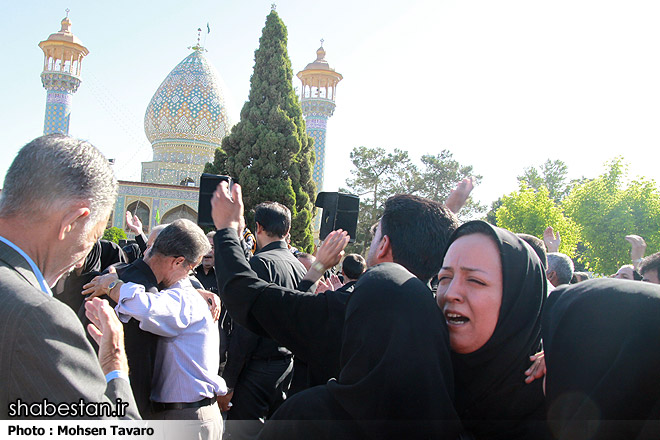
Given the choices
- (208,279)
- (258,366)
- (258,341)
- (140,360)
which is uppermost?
(208,279)

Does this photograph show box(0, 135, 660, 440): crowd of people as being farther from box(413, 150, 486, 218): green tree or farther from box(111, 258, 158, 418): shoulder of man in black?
box(413, 150, 486, 218): green tree

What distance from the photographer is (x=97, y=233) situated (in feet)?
5.20

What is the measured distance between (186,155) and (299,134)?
12.4 meters

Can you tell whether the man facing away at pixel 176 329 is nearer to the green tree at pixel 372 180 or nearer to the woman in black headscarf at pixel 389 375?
the woman in black headscarf at pixel 389 375

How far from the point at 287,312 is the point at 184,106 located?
85.7ft

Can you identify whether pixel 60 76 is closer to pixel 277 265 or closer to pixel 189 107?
pixel 189 107

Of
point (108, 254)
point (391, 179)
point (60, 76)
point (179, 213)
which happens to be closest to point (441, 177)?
point (391, 179)

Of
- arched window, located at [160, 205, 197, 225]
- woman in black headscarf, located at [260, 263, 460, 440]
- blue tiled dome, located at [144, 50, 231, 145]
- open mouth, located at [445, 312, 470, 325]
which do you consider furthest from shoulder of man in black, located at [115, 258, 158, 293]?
blue tiled dome, located at [144, 50, 231, 145]

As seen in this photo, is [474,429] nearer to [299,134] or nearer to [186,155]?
[299,134]

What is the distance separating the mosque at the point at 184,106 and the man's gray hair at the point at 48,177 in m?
23.4

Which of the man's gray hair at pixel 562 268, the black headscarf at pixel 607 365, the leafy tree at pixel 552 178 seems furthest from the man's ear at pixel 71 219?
the leafy tree at pixel 552 178

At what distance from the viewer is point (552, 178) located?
38.1m

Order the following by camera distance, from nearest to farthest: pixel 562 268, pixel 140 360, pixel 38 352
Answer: pixel 38 352 → pixel 140 360 → pixel 562 268

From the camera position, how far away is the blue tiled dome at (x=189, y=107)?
2633 centimetres
